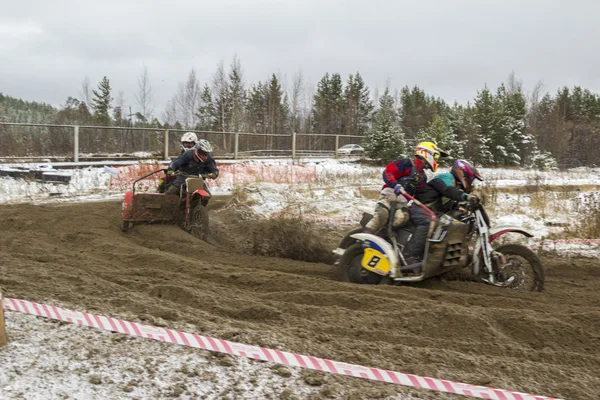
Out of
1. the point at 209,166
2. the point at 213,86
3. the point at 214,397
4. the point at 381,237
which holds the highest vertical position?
the point at 213,86

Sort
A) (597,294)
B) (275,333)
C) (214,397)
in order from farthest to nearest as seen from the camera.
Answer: (597,294) < (275,333) < (214,397)

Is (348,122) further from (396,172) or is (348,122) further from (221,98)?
(396,172)

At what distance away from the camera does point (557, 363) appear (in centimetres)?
397

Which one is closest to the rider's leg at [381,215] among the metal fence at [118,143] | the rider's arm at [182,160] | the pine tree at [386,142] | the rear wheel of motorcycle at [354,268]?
the rear wheel of motorcycle at [354,268]

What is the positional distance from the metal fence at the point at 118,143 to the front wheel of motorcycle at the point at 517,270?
1646cm

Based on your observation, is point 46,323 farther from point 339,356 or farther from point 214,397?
point 339,356

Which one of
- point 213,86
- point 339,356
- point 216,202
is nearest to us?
point 339,356

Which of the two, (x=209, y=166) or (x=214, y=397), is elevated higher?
(x=209, y=166)

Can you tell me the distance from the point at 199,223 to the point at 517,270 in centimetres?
573

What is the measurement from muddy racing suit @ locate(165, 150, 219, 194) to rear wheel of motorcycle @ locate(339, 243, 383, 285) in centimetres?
437

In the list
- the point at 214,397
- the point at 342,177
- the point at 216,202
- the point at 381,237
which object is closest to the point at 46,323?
the point at 214,397

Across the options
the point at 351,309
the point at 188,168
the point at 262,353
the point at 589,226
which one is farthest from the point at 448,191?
the point at 188,168

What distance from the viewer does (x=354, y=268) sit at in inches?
254

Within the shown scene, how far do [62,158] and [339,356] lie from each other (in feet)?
59.3
